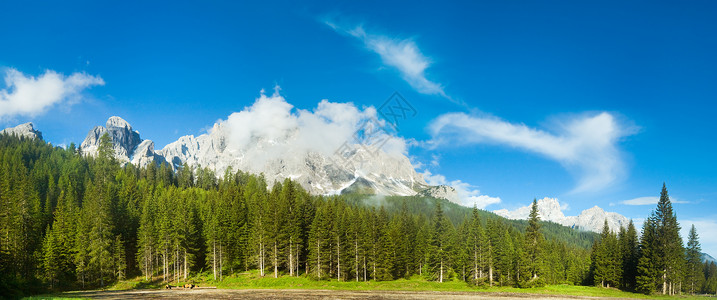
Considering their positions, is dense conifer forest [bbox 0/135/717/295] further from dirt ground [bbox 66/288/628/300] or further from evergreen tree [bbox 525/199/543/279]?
dirt ground [bbox 66/288/628/300]

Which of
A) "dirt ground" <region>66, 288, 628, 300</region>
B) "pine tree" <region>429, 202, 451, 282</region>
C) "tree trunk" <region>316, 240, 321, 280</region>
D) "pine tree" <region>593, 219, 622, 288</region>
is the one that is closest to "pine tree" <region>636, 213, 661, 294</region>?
"pine tree" <region>593, 219, 622, 288</region>

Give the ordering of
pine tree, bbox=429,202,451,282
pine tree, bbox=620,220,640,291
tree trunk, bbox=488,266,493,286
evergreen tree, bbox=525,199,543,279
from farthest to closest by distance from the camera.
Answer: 1. pine tree, bbox=620,220,640,291
2. pine tree, bbox=429,202,451,282
3. tree trunk, bbox=488,266,493,286
4. evergreen tree, bbox=525,199,543,279

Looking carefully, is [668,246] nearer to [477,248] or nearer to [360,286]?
[477,248]

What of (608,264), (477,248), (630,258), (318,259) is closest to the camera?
(318,259)

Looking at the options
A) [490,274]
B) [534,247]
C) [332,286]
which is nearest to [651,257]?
[534,247]

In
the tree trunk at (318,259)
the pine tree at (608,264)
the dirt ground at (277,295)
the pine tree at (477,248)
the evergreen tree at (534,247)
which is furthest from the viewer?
the pine tree at (608,264)

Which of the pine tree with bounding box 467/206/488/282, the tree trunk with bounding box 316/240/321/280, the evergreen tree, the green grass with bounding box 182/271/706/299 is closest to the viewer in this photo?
the green grass with bounding box 182/271/706/299

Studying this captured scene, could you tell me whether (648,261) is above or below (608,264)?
above

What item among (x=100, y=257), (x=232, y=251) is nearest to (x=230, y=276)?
(x=232, y=251)

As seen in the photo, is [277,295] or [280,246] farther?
[280,246]

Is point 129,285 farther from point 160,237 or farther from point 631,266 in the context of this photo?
point 631,266

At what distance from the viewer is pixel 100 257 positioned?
3140 inches

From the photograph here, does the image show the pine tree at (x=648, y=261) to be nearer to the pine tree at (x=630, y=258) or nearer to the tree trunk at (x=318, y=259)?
the pine tree at (x=630, y=258)

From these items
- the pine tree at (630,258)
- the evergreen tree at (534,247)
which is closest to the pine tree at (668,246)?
the pine tree at (630,258)
